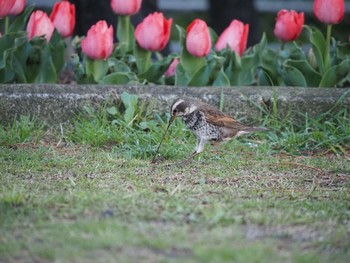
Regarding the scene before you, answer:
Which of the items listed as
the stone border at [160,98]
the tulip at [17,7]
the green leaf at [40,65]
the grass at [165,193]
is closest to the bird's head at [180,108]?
the grass at [165,193]

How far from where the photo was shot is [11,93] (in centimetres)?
696

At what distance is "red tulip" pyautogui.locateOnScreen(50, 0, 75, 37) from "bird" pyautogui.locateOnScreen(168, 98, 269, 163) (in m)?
1.76

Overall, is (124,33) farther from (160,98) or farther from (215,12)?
(215,12)

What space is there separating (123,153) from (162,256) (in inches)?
103

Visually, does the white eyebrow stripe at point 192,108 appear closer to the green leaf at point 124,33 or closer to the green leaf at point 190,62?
the green leaf at point 190,62

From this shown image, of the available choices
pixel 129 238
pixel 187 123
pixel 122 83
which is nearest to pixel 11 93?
pixel 122 83

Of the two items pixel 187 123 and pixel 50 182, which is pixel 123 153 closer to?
pixel 187 123

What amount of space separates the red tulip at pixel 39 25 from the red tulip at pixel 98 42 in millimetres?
424

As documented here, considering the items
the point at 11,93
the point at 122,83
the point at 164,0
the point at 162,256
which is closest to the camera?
the point at 162,256

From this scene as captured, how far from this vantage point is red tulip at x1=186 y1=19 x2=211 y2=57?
716 centimetres

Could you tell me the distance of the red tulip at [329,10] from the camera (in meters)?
7.36

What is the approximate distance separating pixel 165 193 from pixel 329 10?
2996 mm

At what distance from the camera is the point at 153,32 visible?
7.34 metres

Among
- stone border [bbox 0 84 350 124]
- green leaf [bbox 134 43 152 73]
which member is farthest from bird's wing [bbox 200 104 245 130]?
green leaf [bbox 134 43 152 73]
